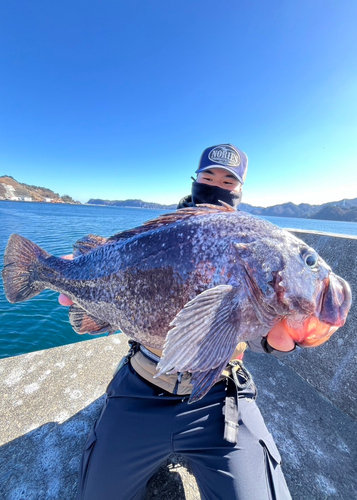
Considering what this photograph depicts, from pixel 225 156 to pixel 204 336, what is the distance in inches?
100

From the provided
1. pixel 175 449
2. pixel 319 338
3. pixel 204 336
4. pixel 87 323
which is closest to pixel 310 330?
pixel 319 338

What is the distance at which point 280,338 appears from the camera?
6.56ft

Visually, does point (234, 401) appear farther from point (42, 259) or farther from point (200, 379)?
point (42, 259)

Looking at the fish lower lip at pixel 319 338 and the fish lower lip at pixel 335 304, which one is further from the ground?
the fish lower lip at pixel 335 304

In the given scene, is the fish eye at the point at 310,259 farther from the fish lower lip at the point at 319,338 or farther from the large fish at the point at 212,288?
the fish lower lip at the point at 319,338

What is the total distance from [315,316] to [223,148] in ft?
8.26

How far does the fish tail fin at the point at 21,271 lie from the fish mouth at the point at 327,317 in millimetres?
2859

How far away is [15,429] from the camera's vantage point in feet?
8.32

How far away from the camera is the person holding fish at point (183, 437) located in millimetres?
1812

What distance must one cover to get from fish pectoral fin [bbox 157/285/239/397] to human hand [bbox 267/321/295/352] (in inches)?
23.0

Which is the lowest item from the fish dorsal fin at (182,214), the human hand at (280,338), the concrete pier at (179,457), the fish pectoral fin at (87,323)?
the concrete pier at (179,457)

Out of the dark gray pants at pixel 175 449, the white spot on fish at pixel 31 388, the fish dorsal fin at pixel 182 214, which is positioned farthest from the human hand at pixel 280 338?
the white spot on fish at pixel 31 388

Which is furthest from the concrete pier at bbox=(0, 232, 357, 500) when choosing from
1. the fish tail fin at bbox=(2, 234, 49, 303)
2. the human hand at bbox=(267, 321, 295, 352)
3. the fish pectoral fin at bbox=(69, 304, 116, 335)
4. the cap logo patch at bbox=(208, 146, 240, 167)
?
the cap logo patch at bbox=(208, 146, 240, 167)

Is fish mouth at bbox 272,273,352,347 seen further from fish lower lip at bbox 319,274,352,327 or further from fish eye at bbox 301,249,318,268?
fish eye at bbox 301,249,318,268
